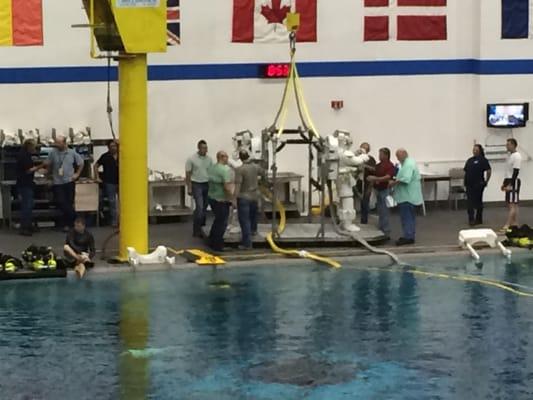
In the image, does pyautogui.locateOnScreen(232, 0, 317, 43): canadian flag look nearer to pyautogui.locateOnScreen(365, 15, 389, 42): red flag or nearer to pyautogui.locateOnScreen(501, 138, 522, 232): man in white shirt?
pyautogui.locateOnScreen(365, 15, 389, 42): red flag

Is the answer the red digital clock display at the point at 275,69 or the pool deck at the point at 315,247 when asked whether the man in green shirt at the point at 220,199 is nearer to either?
the pool deck at the point at 315,247

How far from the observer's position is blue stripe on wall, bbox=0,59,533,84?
23.8 m

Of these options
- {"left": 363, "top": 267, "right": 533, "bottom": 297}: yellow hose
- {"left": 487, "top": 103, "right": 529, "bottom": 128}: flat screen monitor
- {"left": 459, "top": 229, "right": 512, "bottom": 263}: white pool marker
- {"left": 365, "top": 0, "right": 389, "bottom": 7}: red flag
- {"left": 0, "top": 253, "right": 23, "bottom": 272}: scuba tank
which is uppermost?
{"left": 365, "top": 0, "right": 389, "bottom": 7}: red flag

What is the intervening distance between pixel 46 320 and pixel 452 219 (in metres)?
11.7

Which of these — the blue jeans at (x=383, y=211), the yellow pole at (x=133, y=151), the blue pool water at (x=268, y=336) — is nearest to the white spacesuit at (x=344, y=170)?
the blue jeans at (x=383, y=211)

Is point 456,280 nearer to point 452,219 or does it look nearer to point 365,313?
point 365,313

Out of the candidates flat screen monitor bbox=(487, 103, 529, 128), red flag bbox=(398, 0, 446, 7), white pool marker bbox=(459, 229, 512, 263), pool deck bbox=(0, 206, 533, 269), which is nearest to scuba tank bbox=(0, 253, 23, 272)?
pool deck bbox=(0, 206, 533, 269)

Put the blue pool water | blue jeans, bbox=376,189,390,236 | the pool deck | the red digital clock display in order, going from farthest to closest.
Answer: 1. the red digital clock display
2. blue jeans, bbox=376,189,390,236
3. the pool deck
4. the blue pool water

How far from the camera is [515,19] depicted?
26.3 metres

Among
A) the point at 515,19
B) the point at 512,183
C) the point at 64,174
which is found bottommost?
the point at 512,183

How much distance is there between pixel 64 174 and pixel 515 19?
1145 cm

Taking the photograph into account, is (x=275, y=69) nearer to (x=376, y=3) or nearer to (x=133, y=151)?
(x=376, y=3)

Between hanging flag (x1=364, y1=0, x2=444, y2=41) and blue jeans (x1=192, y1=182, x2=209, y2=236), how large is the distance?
19.2 ft

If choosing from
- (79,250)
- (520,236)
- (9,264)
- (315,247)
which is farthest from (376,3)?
(9,264)
